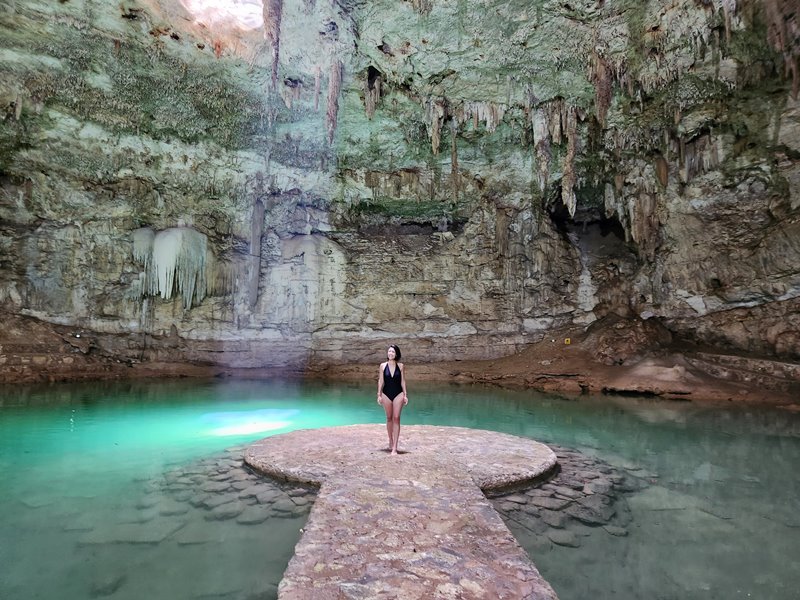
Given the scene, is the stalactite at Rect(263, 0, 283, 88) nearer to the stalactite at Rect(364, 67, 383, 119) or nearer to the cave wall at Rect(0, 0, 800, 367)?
the cave wall at Rect(0, 0, 800, 367)

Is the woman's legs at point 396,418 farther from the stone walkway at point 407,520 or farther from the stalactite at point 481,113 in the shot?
the stalactite at point 481,113

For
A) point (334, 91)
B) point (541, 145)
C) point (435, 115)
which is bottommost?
point (541, 145)

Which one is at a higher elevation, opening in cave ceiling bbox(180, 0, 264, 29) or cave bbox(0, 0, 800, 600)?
opening in cave ceiling bbox(180, 0, 264, 29)

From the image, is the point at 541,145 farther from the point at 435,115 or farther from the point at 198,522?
the point at 198,522

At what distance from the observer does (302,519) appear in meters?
4.00

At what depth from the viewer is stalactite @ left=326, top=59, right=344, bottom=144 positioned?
43.1 feet

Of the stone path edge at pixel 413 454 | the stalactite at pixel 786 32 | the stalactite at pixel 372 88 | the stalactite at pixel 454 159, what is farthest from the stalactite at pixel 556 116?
the stone path edge at pixel 413 454

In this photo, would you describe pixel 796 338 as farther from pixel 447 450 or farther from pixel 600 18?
pixel 447 450

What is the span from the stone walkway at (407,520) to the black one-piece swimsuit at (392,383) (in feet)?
2.39

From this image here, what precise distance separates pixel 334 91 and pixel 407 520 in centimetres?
1284

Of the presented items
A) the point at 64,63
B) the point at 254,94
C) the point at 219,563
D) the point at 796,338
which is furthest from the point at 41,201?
the point at 796,338

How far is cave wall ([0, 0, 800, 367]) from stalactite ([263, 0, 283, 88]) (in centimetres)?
7

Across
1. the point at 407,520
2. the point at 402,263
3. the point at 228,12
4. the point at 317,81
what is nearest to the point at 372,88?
the point at 317,81

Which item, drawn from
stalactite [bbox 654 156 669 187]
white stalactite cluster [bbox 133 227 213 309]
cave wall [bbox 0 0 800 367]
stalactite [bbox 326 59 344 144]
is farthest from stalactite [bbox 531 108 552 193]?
white stalactite cluster [bbox 133 227 213 309]
